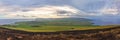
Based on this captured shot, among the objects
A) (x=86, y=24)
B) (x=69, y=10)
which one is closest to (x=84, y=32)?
(x=86, y=24)

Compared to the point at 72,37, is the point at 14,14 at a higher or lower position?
higher

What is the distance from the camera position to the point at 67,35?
2500 millimetres

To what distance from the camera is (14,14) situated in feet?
8.29

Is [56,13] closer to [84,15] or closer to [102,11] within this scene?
[84,15]

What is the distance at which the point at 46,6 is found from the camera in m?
2.53

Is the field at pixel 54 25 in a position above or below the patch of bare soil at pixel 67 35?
above

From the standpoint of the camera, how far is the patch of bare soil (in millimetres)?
2494

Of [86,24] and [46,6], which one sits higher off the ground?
[46,6]

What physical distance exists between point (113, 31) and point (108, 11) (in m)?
0.19

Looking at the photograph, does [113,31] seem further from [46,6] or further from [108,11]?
[46,6]

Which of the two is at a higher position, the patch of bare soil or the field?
the field

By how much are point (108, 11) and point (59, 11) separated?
0.46m

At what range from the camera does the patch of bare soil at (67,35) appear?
98.2 inches

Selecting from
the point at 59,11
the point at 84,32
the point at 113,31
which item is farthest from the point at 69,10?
the point at 113,31
